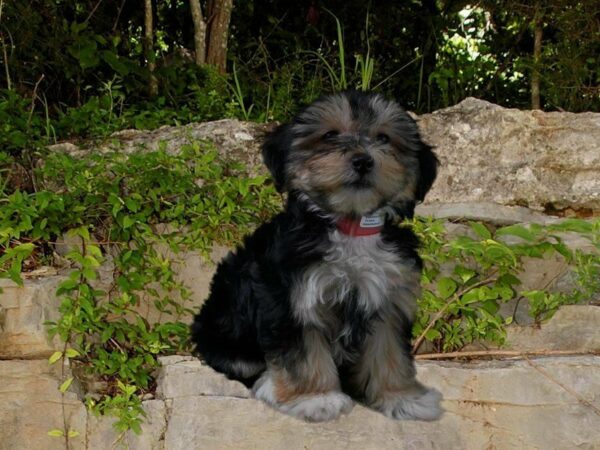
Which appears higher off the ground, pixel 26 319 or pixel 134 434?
pixel 26 319

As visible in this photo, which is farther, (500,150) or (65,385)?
(500,150)

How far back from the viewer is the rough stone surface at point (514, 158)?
6.46 m

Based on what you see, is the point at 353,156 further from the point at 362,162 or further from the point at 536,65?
the point at 536,65

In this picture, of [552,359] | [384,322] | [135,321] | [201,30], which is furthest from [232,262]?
[201,30]

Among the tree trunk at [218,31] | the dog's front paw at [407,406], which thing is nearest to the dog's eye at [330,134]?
the dog's front paw at [407,406]

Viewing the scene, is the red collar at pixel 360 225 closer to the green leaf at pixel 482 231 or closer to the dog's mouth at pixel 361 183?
the dog's mouth at pixel 361 183

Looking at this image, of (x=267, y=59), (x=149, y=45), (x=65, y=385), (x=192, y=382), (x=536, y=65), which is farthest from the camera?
(x=267, y=59)

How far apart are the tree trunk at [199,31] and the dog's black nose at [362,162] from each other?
496cm

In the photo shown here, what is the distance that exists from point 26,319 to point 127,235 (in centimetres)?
82

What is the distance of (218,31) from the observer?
8031mm

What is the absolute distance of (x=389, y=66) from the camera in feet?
30.1

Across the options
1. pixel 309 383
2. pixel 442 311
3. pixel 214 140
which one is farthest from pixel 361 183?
pixel 214 140

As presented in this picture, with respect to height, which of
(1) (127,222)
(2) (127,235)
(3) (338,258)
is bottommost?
(2) (127,235)

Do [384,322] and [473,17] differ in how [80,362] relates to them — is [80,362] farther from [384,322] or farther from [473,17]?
[473,17]
